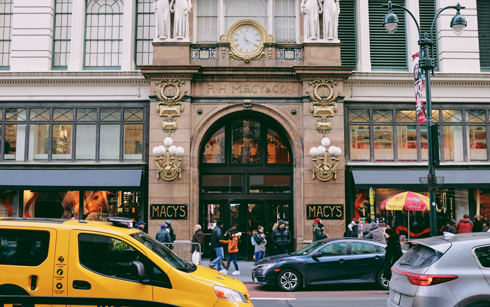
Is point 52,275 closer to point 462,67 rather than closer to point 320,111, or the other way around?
point 320,111

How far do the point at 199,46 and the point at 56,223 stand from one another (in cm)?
1281

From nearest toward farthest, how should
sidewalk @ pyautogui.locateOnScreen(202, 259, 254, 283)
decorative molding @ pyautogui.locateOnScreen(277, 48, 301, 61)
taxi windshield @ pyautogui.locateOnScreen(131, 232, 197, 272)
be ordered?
1. taxi windshield @ pyautogui.locateOnScreen(131, 232, 197, 272)
2. sidewalk @ pyautogui.locateOnScreen(202, 259, 254, 283)
3. decorative molding @ pyautogui.locateOnScreen(277, 48, 301, 61)

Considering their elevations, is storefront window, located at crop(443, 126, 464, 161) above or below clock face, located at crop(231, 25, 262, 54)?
below

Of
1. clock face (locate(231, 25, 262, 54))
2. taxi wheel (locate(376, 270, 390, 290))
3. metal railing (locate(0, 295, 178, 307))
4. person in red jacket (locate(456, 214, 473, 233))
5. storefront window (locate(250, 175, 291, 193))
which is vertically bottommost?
taxi wheel (locate(376, 270, 390, 290))

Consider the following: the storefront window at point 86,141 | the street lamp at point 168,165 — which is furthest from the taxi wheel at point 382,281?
the storefront window at point 86,141

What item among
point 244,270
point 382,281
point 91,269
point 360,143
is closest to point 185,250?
point 244,270

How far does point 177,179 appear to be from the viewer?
16.6 meters

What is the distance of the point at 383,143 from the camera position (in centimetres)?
1786

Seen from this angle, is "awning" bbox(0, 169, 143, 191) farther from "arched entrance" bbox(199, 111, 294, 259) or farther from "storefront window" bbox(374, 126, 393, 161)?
"storefront window" bbox(374, 126, 393, 161)

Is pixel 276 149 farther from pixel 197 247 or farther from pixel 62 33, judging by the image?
pixel 62 33

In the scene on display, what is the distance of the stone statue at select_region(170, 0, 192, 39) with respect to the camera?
17062mm

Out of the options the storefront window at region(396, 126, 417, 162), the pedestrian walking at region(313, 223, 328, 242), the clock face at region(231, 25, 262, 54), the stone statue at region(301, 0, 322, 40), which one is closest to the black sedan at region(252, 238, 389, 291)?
the pedestrian walking at region(313, 223, 328, 242)

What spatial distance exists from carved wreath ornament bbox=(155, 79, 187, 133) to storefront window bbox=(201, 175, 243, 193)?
275 cm

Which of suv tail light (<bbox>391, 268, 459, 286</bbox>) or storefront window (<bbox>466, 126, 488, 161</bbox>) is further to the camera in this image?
storefront window (<bbox>466, 126, 488, 161</bbox>)
